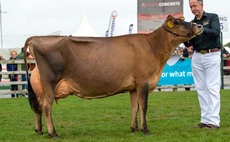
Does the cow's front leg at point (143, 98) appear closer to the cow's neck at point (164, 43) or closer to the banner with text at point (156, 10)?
the cow's neck at point (164, 43)

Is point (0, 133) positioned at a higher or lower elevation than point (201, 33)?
lower

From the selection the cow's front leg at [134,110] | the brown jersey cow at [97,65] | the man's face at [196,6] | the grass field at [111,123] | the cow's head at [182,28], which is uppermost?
the man's face at [196,6]

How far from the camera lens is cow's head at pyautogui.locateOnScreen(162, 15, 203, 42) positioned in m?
9.02

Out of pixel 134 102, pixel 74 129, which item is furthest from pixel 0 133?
pixel 134 102

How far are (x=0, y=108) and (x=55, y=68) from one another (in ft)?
20.8

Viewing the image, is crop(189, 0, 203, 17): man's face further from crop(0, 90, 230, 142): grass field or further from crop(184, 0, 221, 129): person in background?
crop(0, 90, 230, 142): grass field

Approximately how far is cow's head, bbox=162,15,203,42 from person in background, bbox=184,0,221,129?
0.37 meters

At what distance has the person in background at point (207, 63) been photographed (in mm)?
9477

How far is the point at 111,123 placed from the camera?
10.7 meters

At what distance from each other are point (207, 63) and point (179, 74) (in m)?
12.1

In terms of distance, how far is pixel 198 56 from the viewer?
969 centimetres

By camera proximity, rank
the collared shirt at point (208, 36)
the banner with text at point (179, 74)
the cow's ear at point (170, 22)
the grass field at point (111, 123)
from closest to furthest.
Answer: the grass field at point (111, 123)
the cow's ear at point (170, 22)
the collared shirt at point (208, 36)
the banner with text at point (179, 74)

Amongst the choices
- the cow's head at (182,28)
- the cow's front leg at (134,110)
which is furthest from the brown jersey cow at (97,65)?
the cow's front leg at (134,110)

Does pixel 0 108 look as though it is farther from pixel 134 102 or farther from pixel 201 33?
pixel 201 33
